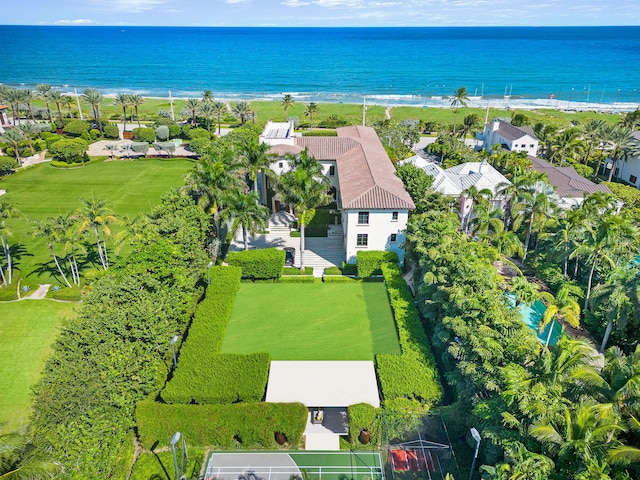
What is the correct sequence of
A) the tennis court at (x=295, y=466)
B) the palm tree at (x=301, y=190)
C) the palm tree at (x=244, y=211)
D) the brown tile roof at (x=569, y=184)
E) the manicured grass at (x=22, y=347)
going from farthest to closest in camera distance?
the brown tile roof at (x=569, y=184) < the palm tree at (x=301, y=190) < the palm tree at (x=244, y=211) < the manicured grass at (x=22, y=347) < the tennis court at (x=295, y=466)

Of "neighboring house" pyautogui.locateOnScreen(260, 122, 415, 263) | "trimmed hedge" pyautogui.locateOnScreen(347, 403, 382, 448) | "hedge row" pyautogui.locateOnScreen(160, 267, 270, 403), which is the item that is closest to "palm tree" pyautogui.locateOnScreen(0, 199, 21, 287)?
"hedge row" pyautogui.locateOnScreen(160, 267, 270, 403)

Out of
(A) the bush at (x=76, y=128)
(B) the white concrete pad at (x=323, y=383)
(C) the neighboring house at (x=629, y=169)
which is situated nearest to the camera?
(B) the white concrete pad at (x=323, y=383)

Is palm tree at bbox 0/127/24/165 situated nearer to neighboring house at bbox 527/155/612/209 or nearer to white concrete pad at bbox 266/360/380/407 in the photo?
white concrete pad at bbox 266/360/380/407

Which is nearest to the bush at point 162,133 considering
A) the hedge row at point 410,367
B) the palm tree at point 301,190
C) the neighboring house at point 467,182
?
the palm tree at point 301,190

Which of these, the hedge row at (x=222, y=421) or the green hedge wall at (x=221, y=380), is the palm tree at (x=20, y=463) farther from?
the green hedge wall at (x=221, y=380)

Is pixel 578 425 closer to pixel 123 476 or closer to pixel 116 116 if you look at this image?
pixel 123 476

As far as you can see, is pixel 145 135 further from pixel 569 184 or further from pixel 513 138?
pixel 569 184

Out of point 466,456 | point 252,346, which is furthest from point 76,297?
point 466,456

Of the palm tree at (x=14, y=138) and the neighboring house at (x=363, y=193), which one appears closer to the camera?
the neighboring house at (x=363, y=193)
